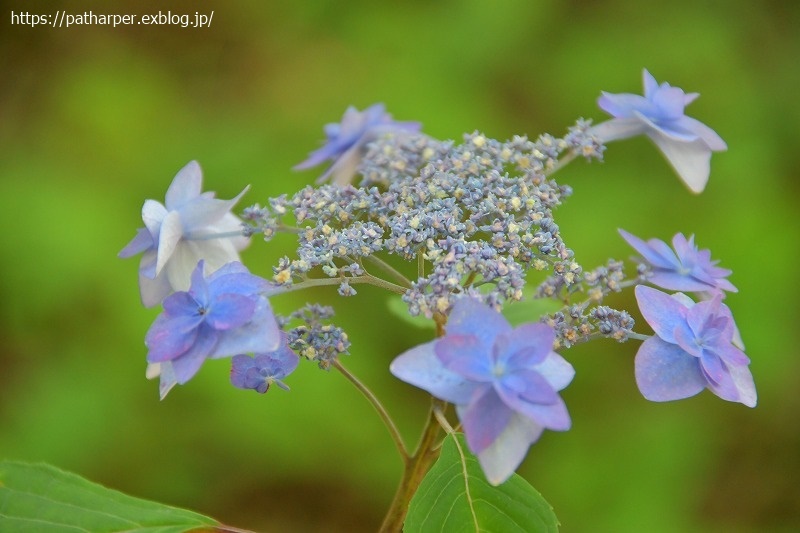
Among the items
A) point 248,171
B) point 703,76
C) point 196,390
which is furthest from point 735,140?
point 196,390

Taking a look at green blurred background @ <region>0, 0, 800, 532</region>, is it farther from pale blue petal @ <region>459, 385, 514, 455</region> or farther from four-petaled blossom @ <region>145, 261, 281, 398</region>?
pale blue petal @ <region>459, 385, 514, 455</region>

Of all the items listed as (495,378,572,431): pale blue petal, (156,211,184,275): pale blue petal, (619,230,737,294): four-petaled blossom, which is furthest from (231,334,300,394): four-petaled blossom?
(619,230,737,294): four-petaled blossom

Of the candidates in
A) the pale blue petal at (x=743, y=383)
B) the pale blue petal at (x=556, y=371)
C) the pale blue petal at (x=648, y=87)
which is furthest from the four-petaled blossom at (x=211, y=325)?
the pale blue petal at (x=648, y=87)

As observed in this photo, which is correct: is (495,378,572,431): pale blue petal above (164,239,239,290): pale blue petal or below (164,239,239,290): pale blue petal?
above

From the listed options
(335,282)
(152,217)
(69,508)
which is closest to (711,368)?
(335,282)

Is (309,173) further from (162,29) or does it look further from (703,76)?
(703,76)

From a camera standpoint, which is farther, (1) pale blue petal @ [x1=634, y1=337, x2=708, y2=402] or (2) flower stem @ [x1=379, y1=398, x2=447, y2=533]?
(2) flower stem @ [x1=379, y1=398, x2=447, y2=533]

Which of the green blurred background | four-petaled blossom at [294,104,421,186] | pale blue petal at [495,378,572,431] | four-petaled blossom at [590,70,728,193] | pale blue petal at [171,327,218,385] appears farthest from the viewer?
the green blurred background

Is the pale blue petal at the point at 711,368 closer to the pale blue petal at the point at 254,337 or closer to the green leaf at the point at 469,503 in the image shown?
the green leaf at the point at 469,503
